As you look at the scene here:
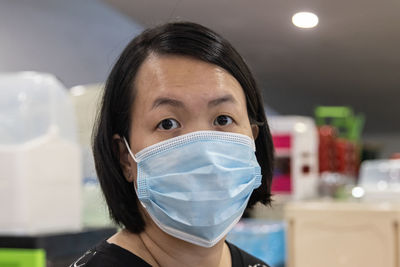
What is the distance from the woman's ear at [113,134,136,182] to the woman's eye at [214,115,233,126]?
16 centimetres

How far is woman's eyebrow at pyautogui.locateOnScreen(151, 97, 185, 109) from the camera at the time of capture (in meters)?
0.86

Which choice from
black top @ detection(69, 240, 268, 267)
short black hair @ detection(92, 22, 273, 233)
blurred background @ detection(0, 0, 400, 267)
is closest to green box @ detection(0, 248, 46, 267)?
blurred background @ detection(0, 0, 400, 267)

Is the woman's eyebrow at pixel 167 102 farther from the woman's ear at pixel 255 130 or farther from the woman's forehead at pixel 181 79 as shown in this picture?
the woman's ear at pixel 255 130

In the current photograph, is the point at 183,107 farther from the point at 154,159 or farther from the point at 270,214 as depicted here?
the point at 270,214

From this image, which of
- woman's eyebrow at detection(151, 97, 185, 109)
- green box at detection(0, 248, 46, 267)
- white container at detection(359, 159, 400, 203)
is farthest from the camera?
white container at detection(359, 159, 400, 203)

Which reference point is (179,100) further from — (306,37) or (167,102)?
(306,37)

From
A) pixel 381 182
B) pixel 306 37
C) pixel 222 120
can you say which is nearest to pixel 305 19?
pixel 306 37

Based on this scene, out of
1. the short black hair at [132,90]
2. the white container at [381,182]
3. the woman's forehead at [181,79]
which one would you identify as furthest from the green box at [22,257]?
the white container at [381,182]

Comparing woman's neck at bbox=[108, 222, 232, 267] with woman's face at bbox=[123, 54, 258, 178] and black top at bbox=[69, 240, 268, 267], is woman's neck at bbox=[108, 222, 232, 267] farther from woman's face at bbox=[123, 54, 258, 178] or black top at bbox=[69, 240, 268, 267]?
woman's face at bbox=[123, 54, 258, 178]

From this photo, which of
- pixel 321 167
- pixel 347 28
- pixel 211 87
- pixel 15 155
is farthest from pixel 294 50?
pixel 321 167

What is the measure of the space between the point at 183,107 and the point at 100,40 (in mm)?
2047

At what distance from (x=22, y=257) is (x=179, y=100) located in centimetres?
96

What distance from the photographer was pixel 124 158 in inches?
38.3

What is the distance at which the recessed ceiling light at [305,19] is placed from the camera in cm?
135
